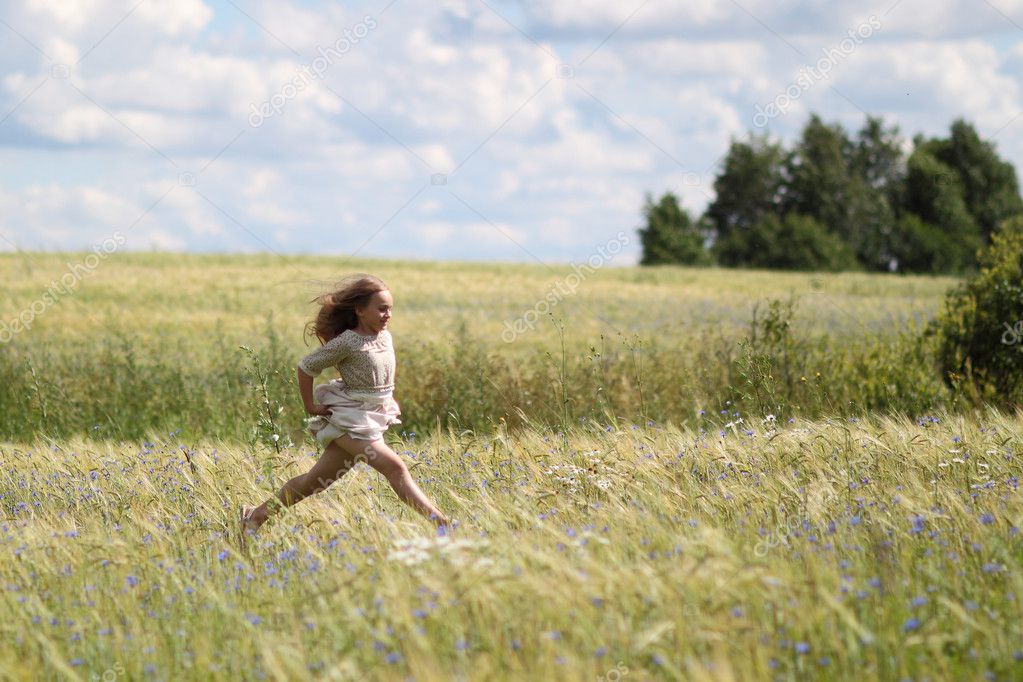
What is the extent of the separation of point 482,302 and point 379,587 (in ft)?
85.3

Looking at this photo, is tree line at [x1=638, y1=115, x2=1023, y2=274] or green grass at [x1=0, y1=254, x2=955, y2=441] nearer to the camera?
green grass at [x1=0, y1=254, x2=955, y2=441]

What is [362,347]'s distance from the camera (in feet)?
18.2

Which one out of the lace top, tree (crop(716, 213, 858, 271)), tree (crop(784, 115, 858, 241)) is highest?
tree (crop(784, 115, 858, 241))

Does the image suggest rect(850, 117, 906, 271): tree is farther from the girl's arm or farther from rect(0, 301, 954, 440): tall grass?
the girl's arm

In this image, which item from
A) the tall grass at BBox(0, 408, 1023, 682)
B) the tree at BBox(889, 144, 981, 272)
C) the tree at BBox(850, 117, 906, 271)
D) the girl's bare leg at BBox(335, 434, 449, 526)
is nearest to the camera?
the tall grass at BBox(0, 408, 1023, 682)

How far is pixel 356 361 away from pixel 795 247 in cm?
5724

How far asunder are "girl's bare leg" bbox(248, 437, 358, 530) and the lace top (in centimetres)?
35

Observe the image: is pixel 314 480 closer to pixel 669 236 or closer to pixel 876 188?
pixel 669 236

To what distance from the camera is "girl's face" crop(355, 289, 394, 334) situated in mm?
5559

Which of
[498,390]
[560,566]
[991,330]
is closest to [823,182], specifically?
[991,330]

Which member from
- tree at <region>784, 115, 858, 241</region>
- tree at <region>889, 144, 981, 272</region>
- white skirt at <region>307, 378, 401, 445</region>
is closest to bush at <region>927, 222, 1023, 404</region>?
white skirt at <region>307, 378, 401, 445</region>

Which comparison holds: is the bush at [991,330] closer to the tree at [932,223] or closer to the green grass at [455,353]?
the green grass at [455,353]

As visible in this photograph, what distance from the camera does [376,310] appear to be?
18.2ft

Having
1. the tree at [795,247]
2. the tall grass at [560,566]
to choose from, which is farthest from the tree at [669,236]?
the tall grass at [560,566]
